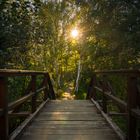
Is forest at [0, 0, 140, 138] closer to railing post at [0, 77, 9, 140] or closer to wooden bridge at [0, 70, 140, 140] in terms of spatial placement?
wooden bridge at [0, 70, 140, 140]

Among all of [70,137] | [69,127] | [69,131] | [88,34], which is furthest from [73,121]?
[88,34]

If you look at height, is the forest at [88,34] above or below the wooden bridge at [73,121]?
above

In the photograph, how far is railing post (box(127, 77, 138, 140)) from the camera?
11.9 feet

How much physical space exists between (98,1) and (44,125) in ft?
21.3

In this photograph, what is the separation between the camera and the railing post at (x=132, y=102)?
3613 mm

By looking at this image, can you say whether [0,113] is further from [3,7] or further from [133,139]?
[3,7]

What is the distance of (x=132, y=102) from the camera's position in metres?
3.67

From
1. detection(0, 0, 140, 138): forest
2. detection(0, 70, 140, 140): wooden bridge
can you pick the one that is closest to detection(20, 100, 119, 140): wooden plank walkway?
detection(0, 70, 140, 140): wooden bridge

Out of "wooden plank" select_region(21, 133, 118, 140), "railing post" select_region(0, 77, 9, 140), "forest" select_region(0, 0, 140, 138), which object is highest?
"forest" select_region(0, 0, 140, 138)

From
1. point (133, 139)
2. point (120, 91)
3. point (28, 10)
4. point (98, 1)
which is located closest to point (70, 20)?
point (120, 91)

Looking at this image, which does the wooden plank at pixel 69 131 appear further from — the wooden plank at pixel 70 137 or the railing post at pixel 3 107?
the railing post at pixel 3 107

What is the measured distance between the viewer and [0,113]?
3.33m

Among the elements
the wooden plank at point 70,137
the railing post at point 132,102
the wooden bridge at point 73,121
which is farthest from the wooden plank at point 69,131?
the railing post at point 132,102

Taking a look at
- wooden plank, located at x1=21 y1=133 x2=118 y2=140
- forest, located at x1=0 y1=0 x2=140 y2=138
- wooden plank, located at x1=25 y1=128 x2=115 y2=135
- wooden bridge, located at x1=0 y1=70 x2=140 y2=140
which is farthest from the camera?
forest, located at x1=0 y1=0 x2=140 y2=138
